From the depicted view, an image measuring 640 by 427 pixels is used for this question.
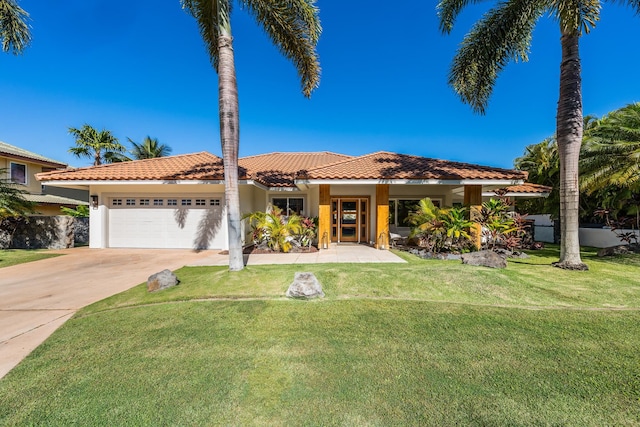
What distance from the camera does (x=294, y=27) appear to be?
861 centimetres

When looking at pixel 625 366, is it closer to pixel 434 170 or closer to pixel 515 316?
pixel 515 316

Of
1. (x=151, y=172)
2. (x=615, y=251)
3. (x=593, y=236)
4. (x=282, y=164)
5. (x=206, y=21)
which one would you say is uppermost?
(x=206, y=21)

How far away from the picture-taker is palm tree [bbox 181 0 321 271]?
7406 millimetres

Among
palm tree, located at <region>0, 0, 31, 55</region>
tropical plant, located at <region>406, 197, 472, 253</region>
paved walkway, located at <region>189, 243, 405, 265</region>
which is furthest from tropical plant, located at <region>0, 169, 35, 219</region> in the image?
tropical plant, located at <region>406, 197, 472, 253</region>

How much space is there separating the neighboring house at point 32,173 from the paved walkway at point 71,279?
1259cm

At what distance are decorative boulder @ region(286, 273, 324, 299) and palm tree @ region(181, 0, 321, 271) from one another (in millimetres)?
2448

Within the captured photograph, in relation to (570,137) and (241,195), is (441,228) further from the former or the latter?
(241,195)

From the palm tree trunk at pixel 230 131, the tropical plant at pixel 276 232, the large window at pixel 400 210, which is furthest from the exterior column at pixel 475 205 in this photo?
the palm tree trunk at pixel 230 131

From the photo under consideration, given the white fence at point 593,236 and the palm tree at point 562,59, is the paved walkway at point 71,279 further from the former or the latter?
the white fence at point 593,236

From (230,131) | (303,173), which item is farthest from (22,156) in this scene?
(230,131)

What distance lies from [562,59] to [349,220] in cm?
997

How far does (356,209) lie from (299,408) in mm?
11720

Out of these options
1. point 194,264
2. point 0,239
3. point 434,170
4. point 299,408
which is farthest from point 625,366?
point 0,239

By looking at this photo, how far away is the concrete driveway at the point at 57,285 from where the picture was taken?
4.25 metres
